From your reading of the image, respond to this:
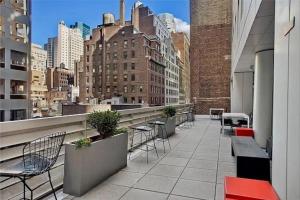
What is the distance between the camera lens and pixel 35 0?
7.67 metres

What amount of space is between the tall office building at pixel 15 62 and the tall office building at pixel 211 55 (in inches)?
441

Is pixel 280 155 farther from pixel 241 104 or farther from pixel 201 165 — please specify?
pixel 241 104

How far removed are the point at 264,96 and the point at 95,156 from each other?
4870 mm

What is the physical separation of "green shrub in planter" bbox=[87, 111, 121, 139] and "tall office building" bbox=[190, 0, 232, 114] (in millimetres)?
13557

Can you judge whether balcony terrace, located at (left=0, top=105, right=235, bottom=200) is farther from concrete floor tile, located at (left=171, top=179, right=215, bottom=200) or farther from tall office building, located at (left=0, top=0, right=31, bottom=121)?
tall office building, located at (left=0, top=0, right=31, bottom=121)

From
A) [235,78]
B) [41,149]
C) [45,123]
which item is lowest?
[41,149]

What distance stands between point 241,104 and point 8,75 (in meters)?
14.9

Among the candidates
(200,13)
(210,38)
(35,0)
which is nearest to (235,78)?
(210,38)

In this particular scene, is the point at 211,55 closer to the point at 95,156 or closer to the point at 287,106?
the point at 95,156

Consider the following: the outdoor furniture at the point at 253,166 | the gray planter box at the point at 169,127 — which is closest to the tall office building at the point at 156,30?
the gray planter box at the point at 169,127

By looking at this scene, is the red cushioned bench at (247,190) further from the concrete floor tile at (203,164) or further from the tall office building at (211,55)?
the tall office building at (211,55)

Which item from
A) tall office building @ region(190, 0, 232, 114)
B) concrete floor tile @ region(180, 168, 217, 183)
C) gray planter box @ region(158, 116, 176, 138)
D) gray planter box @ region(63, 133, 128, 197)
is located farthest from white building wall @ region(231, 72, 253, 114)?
gray planter box @ region(63, 133, 128, 197)

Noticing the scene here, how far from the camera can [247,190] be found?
6.93ft

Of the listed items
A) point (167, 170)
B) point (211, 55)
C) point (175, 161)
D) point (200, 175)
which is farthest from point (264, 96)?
point (211, 55)
